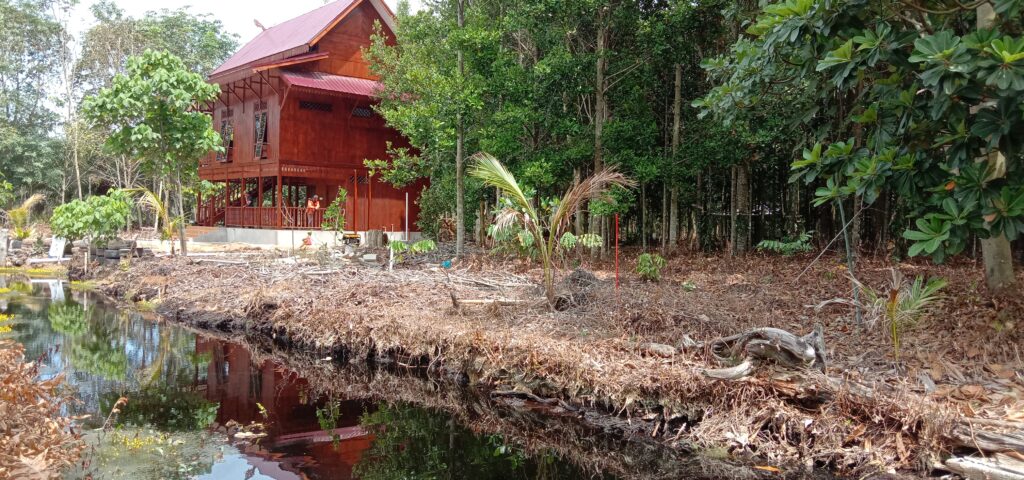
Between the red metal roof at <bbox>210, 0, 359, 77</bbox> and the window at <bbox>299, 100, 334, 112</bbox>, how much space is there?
1.68 m

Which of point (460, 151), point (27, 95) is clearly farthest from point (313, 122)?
point (27, 95)

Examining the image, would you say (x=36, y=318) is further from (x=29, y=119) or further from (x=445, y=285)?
(x=29, y=119)

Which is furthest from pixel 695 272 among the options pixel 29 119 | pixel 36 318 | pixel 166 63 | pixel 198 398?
pixel 29 119

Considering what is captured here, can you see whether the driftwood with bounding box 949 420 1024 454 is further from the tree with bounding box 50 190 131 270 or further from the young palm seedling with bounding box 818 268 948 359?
the tree with bounding box 50 190 131 270

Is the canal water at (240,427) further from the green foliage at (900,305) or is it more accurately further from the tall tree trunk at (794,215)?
the tall tree trunk at (794,215)

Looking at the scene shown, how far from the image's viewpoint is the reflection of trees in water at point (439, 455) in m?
5.71

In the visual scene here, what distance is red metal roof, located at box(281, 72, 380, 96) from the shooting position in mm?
21484

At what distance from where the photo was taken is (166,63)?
16781 millimetres

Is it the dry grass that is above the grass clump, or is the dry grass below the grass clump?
above

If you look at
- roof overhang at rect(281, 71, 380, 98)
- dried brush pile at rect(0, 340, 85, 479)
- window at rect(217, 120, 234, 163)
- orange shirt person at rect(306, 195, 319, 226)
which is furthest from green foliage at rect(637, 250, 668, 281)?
window at rect(217, 120, 234, 163)

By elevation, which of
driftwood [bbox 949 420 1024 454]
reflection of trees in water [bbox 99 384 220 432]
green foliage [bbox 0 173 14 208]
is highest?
green foliage [bbox 0 173 14 208]

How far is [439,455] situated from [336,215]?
14727 millimetres

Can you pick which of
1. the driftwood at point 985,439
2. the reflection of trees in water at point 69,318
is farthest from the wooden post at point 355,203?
the driftwood at point 985,439

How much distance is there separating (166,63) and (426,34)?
6.68m
